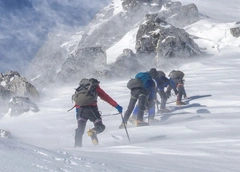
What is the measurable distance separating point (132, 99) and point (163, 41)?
60.1 ft

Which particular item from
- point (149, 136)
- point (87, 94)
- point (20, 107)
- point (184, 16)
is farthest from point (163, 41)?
point (87, 94)

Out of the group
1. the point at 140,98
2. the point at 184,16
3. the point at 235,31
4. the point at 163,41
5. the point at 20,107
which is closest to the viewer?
the point at 140,98

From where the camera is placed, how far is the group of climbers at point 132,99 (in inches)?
365

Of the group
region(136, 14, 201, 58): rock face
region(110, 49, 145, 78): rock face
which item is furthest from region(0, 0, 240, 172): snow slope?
region(110, 49, 145, 78): rock face

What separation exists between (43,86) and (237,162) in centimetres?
2008

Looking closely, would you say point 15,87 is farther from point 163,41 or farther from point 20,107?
point 163,41

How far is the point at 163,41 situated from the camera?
29.9 meters

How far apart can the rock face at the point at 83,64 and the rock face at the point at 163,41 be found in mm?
2866

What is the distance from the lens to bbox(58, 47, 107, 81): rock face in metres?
28.1

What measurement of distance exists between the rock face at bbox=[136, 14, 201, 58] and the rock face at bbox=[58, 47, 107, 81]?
287cm

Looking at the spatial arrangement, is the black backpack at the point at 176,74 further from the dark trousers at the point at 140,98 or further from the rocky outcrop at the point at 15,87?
the rocky outcrop at the point at 15,87

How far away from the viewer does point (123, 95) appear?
20.4 meters

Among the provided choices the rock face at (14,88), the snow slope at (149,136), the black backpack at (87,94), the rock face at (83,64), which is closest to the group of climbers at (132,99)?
the black backpack at (87,94)

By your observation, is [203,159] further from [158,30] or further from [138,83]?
[158,30]
